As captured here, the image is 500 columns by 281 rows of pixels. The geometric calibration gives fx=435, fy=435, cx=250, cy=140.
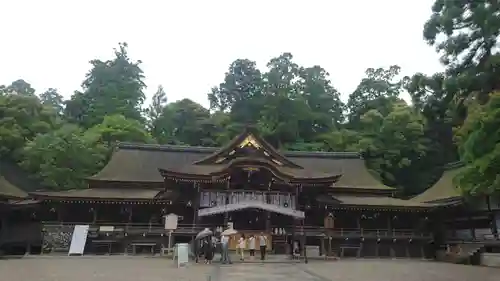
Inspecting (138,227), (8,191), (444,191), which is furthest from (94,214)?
(444,191)

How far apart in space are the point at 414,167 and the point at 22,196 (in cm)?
3495

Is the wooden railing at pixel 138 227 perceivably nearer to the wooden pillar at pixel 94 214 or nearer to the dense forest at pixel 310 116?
the wooden pillar at pixel 94 214

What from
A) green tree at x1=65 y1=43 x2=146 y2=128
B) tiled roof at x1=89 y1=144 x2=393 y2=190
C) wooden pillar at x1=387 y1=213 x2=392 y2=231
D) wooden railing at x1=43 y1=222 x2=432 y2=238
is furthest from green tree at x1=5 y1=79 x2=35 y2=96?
wooden pillar at x1=387 y1=213 x2=392 y2=231

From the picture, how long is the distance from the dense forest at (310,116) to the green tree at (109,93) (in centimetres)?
17

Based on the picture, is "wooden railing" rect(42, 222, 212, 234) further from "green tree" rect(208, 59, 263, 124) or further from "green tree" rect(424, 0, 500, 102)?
"green tree" rect(208, 59, 263, 124)

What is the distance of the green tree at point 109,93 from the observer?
57750 millimetres

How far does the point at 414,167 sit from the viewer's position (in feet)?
143

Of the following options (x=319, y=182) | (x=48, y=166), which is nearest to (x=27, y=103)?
(x=48, y=166)

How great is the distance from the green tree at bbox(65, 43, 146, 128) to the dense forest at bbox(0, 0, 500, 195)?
17cm

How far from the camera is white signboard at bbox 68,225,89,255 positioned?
2367 cm

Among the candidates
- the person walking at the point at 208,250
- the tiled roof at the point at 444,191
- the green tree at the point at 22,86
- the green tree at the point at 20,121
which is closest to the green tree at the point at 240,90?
the green tree at the point at 20,121

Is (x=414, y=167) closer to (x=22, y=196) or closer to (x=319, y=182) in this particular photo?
(x=319, y=182)

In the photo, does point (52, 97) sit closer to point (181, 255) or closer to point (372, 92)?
point (372, 92)

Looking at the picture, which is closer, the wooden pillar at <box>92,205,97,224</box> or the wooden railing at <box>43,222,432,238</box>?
the wooden railing at <box>43,222,432,238</box>
